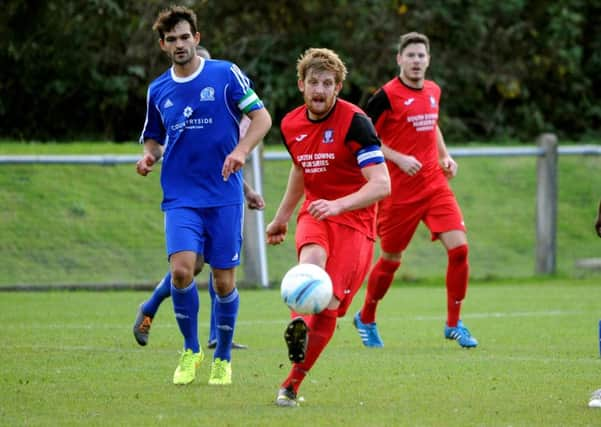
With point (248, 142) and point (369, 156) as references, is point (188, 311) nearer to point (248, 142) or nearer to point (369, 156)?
point (248, 142)

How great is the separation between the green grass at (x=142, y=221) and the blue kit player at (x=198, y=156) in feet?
28.2

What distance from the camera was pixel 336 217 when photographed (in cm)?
779

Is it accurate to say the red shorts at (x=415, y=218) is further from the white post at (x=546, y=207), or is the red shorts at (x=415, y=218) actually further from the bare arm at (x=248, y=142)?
the white post at (x=546, y=207)

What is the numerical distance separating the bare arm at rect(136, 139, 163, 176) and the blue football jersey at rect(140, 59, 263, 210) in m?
0.10

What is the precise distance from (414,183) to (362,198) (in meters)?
3.87

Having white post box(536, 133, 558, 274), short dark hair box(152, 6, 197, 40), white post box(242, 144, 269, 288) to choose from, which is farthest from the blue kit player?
white post box(536, 133, 558, 274)

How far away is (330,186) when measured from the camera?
7.86 metres

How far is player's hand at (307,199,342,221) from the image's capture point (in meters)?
7.16

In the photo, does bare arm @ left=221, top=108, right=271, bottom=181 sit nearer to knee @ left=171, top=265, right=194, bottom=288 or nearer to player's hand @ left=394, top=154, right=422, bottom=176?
knee @ left=171, top=265, right=194, bottom=288

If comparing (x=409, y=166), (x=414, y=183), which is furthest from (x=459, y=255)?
(x=409, y=166)

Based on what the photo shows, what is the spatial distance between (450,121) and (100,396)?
783 inches

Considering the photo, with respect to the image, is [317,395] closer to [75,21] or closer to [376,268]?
[376,268]

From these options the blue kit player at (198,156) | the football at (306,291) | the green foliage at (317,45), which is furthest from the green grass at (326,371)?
the green foliage at (317,45)

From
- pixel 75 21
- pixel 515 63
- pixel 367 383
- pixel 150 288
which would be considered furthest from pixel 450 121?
pixel 367 383
